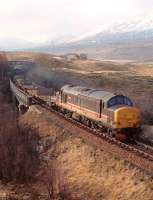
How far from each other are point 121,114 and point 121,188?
11463 millimetres

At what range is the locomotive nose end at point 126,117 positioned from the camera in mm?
42812

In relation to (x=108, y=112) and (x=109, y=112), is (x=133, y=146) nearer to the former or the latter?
(x=109, y=112)

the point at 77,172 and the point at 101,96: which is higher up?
the point at 101,96

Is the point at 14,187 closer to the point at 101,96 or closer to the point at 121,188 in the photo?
the point at 121,188

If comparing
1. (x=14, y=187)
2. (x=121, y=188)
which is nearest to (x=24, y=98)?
(x=14, y=187)

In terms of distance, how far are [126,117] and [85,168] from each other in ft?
24.5

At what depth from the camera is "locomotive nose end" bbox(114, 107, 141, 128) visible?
1686 inches

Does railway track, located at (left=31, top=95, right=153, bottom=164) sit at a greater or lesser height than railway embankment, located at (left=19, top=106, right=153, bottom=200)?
greater

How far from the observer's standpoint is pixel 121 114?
140 ft

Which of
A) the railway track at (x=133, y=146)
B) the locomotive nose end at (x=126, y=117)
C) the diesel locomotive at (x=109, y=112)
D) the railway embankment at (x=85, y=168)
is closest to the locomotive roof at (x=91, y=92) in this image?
the diesel locomotive at (x=109, y=112)

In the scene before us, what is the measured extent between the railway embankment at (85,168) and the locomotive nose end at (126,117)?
2768 millimetres

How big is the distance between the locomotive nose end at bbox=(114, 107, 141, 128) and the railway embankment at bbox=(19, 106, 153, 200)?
2768mm

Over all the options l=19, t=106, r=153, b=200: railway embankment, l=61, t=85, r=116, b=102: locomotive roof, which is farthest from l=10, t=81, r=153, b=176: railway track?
l=61, t=85, r=116, b=102: locomotive roof

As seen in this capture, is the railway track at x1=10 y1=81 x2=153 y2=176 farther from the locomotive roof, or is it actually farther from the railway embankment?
the locomotive roof
